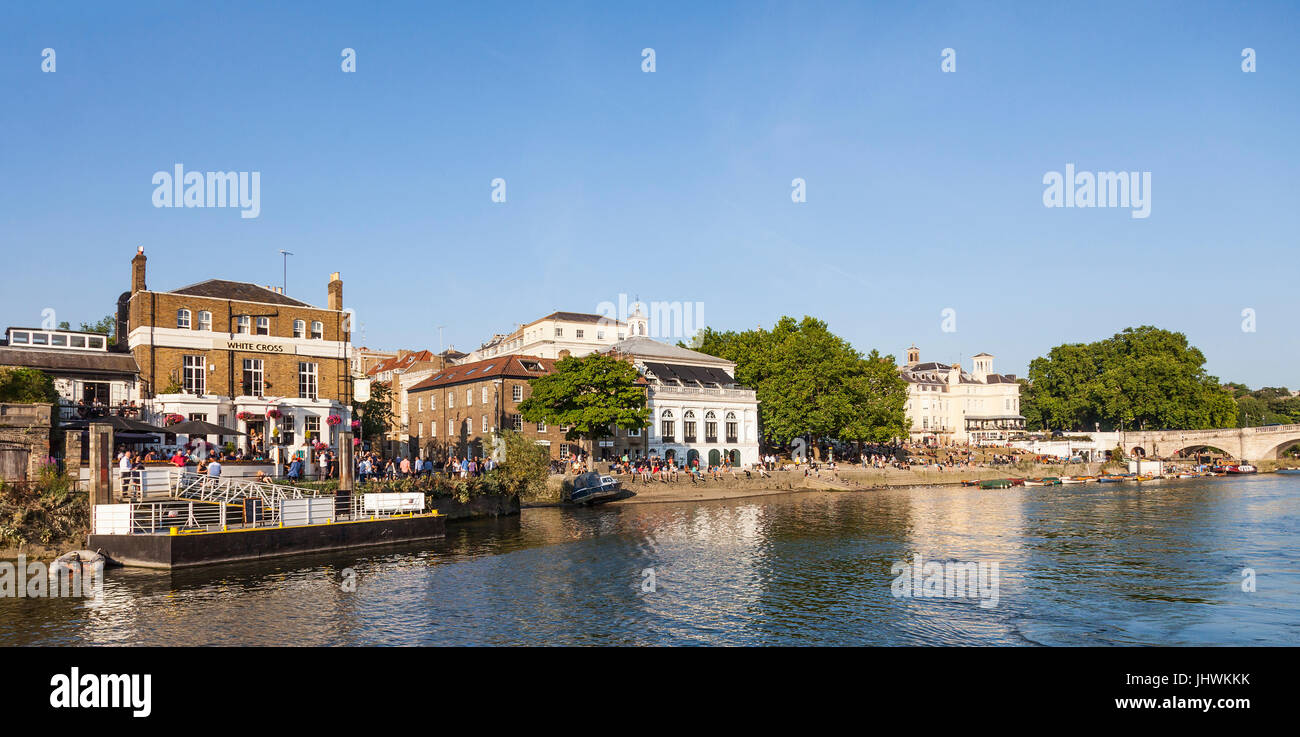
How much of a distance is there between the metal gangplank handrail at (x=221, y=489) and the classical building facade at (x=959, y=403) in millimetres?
142781

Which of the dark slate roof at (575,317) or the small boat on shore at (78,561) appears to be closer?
the small boat on shore at (78,561)

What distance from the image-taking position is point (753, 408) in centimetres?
9000

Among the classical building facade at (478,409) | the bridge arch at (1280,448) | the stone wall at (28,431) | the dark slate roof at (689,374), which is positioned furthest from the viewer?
the bridge arch at (1280,448)

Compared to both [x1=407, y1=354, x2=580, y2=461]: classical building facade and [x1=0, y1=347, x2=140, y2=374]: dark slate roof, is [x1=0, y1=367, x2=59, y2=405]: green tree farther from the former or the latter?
[x1=407, y1=354, x2=580, y2=461]: classical building facade

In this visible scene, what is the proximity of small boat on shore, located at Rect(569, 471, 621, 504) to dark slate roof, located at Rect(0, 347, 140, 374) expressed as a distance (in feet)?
89.0

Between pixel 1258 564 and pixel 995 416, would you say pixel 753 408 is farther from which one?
pixel 995 416

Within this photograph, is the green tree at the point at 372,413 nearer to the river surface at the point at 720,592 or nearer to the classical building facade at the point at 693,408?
the classical building facade at the point at 693,408

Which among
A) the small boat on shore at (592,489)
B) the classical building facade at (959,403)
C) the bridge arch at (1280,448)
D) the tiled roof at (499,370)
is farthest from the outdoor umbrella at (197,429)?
the classical building facade at (959,403)

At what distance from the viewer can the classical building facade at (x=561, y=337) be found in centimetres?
10556

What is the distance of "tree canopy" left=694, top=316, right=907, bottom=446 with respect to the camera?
300 ft

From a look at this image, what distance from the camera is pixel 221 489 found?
3681 centimetres

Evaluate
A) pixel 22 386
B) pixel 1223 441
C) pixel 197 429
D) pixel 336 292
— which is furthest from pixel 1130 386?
pixel 22 386
